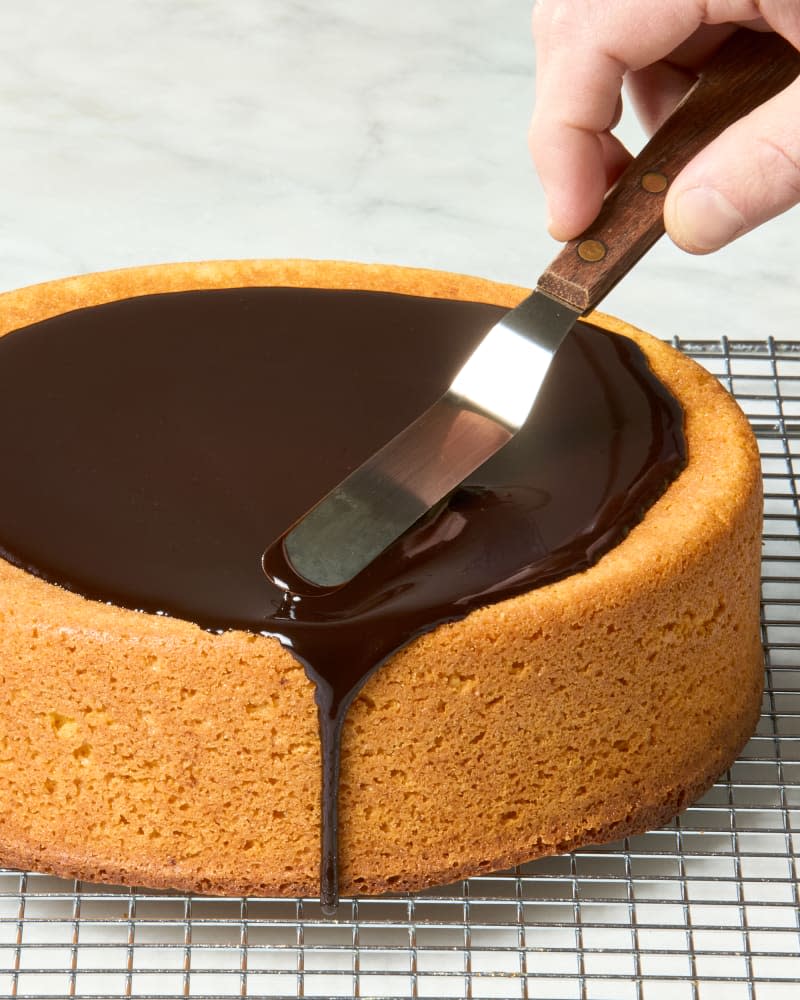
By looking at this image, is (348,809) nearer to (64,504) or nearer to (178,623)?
(178,623)

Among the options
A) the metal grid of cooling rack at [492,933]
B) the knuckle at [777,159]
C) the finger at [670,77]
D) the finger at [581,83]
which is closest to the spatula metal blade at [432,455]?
the finger at [581,83]

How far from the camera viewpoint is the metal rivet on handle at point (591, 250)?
2.25 meters

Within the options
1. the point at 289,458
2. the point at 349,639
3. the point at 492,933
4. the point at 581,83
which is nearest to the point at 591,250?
the point at 581,83

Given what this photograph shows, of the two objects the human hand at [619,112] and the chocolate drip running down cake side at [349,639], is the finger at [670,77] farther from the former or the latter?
the chocolate drip running down cake side at [349,639]

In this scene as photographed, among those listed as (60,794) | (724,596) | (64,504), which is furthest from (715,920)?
(64,504)

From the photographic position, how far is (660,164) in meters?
2.29

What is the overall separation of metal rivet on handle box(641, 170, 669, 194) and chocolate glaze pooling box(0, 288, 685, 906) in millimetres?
301

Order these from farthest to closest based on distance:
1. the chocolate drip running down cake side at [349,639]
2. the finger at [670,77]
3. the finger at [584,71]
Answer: the finger at [670,77]
the finger at [584,71]
the chocolate drip running down cake side at [349,639]

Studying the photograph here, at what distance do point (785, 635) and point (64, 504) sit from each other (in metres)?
1.18

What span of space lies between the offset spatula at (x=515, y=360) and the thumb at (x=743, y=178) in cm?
20

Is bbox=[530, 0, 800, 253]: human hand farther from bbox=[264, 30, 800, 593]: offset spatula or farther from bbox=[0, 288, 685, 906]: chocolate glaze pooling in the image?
bbox=[0, 288, 685, 906]: chocolate glaze pooling

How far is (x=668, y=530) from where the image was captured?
2.17 m

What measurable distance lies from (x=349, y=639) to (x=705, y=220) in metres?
0.67

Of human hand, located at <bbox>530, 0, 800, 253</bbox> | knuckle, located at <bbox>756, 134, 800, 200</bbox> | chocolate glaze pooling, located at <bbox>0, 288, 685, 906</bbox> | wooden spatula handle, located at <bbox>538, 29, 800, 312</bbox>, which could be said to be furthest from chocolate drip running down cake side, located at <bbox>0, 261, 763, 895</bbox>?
knuckle, located at <bbox>756, 134, 800, 200</bbox>
